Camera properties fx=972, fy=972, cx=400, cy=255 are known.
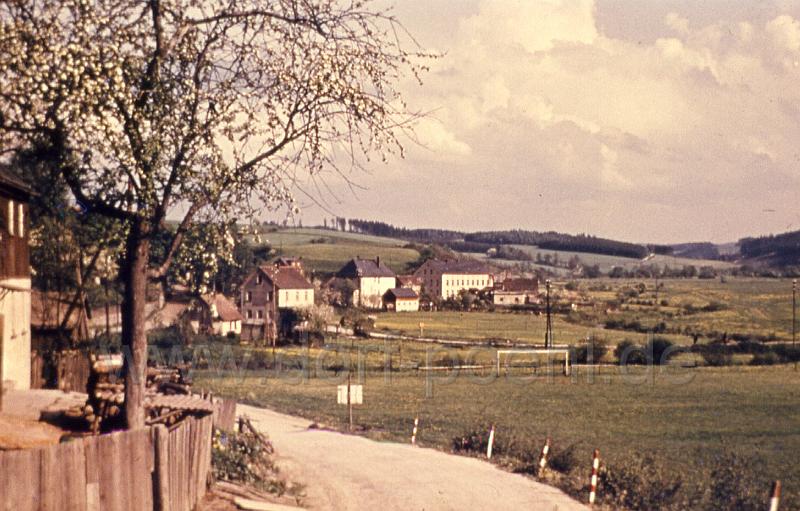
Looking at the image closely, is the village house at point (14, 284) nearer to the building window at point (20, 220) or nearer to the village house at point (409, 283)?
the building window at point (20, 220)

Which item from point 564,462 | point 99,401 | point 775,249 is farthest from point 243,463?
point 775,249

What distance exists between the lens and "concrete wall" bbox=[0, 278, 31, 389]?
27.2 meters

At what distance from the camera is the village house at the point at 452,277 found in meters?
74.4

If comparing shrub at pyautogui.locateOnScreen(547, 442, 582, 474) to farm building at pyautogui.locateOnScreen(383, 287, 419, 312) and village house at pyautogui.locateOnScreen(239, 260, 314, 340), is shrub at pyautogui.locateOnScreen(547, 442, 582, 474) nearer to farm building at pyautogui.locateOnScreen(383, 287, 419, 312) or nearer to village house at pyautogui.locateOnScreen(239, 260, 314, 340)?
village house at pyautogui.locateOnScreen(239, 260, 314, 340)

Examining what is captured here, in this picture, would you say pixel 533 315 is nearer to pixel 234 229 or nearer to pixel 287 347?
pixel 287 347

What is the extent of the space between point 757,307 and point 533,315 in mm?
30954

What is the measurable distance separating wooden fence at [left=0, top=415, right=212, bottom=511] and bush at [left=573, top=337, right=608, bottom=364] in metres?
61.4

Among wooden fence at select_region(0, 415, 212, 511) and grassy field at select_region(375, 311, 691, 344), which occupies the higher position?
wooden fence at select_region(0, 415, 212, 511)

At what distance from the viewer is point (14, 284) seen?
2777 cm

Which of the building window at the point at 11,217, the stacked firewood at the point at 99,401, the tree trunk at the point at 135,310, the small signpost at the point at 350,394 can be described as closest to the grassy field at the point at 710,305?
the small signpost at the point at 350,394

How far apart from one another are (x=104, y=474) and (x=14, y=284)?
59.5 ft

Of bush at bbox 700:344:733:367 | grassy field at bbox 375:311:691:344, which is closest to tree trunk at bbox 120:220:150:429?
grassy field at bbox 375:311:691:344

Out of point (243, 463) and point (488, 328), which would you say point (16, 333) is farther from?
point (488, 328)

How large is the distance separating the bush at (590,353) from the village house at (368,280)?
50.5 feet
